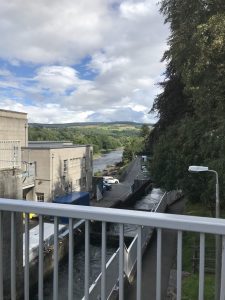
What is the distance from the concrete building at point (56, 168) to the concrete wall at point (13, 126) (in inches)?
50.9

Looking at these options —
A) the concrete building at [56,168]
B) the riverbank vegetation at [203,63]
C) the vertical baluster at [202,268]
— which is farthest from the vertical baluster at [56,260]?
the concrete building at [56,168]

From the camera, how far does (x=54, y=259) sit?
2580 millimetres

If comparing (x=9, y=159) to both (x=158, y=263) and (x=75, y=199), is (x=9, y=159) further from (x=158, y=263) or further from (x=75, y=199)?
(x=75, y=199)

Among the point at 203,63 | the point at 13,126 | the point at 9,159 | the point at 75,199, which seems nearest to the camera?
the point at 203,63

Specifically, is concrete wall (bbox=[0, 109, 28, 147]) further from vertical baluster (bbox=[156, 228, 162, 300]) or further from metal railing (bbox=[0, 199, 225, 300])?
vertical baluster (bbox=[156, 228, 162, 300])

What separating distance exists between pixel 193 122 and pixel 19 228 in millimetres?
11313

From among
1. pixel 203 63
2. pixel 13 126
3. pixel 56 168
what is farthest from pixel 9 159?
pixel 56 168

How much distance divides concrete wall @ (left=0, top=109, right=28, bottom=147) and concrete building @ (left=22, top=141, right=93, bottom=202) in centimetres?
129

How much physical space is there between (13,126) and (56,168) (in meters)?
4.99

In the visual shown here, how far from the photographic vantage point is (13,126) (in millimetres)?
30250

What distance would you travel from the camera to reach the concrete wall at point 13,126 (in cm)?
2900

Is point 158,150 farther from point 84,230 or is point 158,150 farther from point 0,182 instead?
point 84,230

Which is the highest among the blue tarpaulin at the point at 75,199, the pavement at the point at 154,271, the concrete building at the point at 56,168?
the pavement at the point at 154,271

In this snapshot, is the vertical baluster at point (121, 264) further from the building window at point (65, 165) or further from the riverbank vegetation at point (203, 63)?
the building window at point (65, 165)
